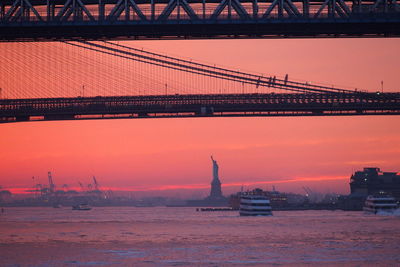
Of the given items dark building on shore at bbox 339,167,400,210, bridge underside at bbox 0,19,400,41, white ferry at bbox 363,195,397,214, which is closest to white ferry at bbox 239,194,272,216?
white ferry at bbox 363,195,397,214

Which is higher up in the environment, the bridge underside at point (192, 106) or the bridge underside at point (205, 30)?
the bridge underside at point (192, 106)

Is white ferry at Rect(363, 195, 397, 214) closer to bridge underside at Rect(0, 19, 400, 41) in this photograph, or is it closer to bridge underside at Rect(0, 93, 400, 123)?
bridge underside at Rect(0, 93, 400, 123)

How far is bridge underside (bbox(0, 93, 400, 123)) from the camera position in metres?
56.0

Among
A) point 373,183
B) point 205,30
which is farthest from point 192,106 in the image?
point 373,183

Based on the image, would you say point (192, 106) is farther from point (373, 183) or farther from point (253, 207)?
point (373, 183)

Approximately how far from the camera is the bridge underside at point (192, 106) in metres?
56.0

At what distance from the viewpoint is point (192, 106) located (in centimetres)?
5869

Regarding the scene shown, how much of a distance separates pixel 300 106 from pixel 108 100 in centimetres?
1528

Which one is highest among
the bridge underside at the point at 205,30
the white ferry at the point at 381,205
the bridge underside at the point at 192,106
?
the bridge underside at the point at 192,106

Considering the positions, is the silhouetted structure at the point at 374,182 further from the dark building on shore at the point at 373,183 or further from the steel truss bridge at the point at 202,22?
the steel truss bridge at the point at 202,22

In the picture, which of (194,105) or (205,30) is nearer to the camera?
(205,30)

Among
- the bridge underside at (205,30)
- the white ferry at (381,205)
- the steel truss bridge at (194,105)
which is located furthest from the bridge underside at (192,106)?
the white ferry at (381,205)

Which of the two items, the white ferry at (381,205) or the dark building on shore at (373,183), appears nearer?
the white ferry at (381,205)

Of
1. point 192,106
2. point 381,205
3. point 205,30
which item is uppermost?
point 192,106
